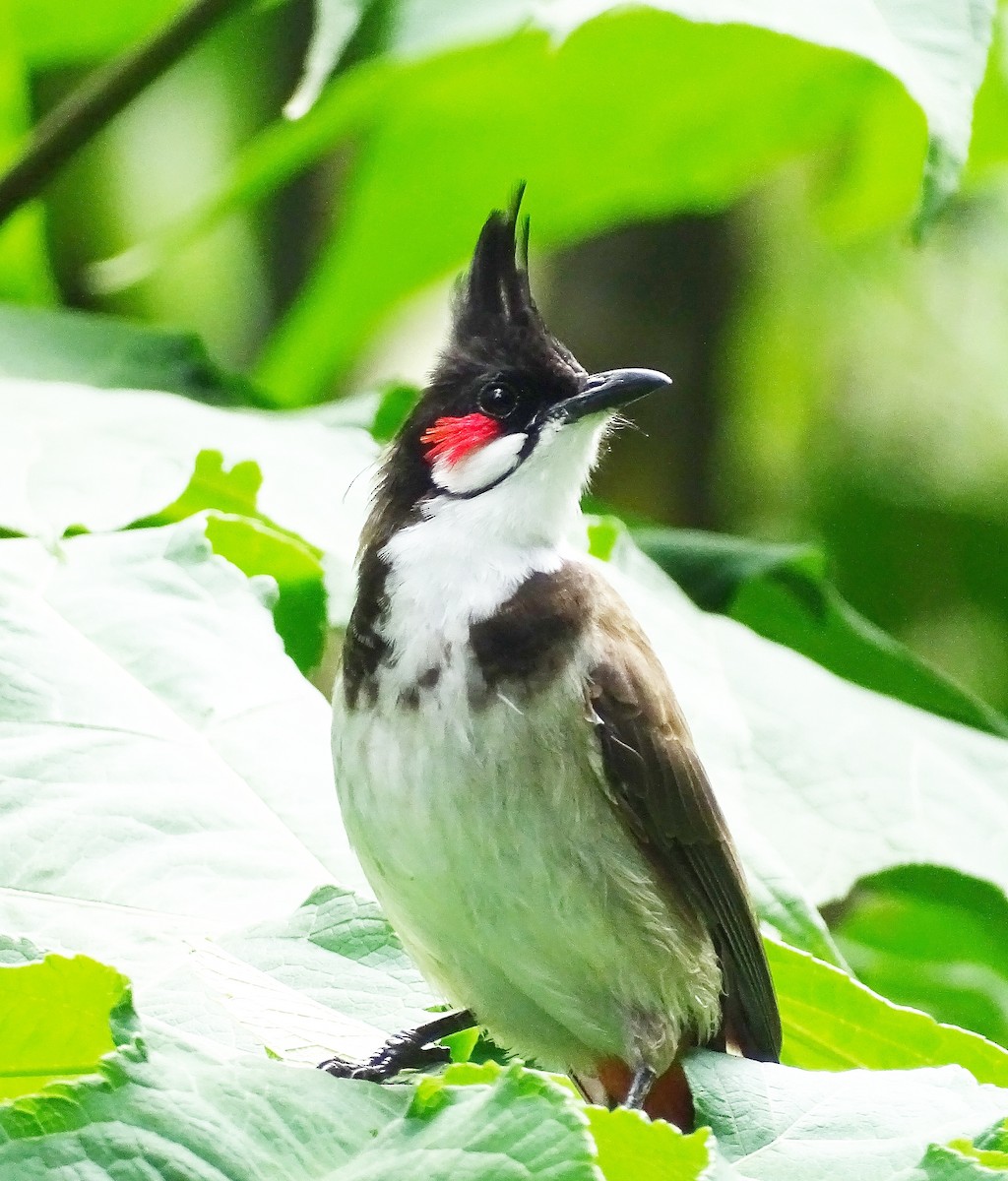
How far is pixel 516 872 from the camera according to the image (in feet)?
5.48

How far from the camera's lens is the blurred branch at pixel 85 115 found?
2.39 metres

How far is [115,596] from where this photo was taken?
184 cm

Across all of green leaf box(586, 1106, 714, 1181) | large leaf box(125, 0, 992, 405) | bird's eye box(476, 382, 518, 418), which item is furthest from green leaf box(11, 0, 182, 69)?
green leaf box(586, 1106, 714, 1181)

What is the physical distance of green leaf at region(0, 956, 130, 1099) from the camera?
3.19ft

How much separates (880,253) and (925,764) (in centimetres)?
458

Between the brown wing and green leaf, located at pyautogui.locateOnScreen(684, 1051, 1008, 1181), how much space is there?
535 mm

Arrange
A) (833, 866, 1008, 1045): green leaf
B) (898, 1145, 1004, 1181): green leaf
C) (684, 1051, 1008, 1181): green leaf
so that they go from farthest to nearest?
(833, 866, 1008, 1045): green leaf
(684, 1051, 1008, 1181): green leaf
(898, 1145, 1004, 1181): green leaf

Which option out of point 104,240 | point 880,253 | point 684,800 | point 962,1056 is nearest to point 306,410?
point 684,800

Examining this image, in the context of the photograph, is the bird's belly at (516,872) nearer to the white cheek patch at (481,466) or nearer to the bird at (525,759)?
the bird at (525,759)

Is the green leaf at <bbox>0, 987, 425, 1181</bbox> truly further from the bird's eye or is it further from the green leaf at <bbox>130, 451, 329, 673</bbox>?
the bird's eye

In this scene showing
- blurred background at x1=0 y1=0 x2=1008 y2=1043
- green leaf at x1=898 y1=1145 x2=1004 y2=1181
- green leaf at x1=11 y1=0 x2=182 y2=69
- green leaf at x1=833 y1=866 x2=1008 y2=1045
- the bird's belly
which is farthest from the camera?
green leaf at x1=11 y1=0 x2=182 y2=69

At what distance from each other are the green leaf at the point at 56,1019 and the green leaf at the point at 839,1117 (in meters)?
0.44

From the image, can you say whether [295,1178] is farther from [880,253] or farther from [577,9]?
[880,253]

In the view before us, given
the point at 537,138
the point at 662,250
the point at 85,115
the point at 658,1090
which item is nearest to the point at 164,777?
the point at 658,1090
